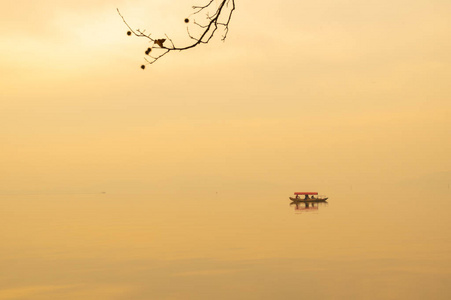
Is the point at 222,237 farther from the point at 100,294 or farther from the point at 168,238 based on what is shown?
the point at 100,294

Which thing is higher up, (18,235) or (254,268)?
(18,235)

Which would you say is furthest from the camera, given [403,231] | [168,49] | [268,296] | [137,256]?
[403,231]

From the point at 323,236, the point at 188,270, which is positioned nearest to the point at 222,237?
the point at 323,236

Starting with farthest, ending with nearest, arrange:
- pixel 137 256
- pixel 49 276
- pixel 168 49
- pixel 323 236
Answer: pixel 323 236
pixel 137 256
pixel 49 276
pixel 168 49

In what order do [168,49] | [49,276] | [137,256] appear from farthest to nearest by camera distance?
[137,256] < [49,276] < [168,49]

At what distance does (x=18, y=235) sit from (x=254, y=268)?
2450 inches

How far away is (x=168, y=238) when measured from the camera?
91000mm

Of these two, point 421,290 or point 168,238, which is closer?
point 421,290

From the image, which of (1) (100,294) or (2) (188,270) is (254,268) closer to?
(2) (188,270)

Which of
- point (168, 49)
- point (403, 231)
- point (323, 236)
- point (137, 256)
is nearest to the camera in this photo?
point (168, 49)

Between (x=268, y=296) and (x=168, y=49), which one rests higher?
(x=168, y=49)

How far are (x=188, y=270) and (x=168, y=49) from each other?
186 feet

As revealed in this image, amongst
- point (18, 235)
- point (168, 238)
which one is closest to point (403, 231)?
point (168, 238)

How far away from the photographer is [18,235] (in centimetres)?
10394
